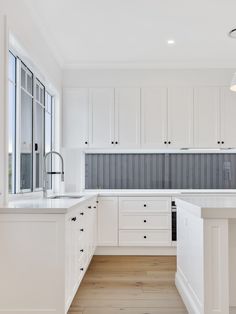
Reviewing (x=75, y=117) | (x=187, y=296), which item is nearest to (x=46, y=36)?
(x=75, y=117)

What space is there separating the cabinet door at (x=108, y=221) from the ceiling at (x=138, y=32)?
6.56 feet

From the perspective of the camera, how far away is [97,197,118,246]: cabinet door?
4.49m

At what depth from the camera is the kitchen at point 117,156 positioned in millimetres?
2299

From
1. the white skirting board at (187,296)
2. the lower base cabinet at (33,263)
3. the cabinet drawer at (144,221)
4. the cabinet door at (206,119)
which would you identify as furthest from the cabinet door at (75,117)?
the lower base cabinet at (33,263)

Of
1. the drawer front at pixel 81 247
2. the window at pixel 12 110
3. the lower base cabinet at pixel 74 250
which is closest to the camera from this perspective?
the lower base cabinet at pixel 74 250

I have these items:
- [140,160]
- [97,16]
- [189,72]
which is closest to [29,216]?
[97,16]

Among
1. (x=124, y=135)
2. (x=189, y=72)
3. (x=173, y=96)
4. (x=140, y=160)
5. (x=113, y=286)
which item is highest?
(x=189, y=72)

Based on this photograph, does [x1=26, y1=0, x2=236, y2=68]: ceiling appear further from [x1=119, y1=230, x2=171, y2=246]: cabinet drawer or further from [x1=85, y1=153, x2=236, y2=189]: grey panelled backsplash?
[x1=119, y1=230, x2=171, y2=246]: cabinet drawer

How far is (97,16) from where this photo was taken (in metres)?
3.44

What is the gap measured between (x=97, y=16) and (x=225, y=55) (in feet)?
6.73

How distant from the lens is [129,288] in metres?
3.19

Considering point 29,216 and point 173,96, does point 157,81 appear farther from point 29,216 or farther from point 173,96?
point 29,216

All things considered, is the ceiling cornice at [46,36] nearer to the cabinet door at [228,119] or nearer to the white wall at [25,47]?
Result: the white wall at [25,47]

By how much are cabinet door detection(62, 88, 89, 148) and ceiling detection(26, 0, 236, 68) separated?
422mm
